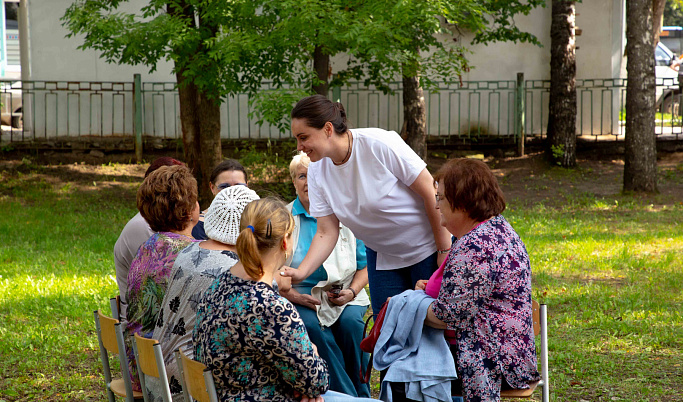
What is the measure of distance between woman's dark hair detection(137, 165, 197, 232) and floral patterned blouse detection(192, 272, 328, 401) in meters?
0.79

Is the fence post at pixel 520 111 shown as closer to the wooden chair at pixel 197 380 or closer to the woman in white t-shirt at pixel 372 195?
the woman in white t-shirt at pixel 372 195

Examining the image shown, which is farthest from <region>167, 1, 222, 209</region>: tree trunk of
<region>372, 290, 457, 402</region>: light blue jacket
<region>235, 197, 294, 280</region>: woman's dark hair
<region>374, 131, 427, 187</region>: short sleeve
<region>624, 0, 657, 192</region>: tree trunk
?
<region>235, 197, 294, 280</region>: woman's dark hair

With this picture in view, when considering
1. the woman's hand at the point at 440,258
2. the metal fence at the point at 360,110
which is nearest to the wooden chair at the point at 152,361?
the woman's hand at the point at 440,258

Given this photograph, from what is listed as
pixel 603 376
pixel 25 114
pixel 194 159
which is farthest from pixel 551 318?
pixel 25 114

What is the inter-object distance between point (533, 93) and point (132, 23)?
29.9 feet

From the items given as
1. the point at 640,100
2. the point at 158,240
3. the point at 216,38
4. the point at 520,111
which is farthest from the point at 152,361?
the point at 520,111

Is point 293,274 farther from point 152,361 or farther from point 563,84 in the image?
point 563,84

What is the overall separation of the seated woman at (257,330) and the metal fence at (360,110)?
38.8ft

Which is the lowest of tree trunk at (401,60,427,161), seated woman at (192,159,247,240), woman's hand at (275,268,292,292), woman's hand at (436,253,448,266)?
woman's hand at (275,268,292,292)

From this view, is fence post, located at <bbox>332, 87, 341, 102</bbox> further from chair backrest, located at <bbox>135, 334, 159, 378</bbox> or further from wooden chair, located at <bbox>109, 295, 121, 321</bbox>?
chair backrest, located at <bbox>135, 334, 159, 378</bbox>

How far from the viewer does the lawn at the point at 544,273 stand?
477 centimetres

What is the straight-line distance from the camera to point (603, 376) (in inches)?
183

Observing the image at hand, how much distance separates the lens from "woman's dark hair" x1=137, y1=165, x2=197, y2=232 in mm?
3201

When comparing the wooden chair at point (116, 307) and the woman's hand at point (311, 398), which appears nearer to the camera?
the woman's hand at point (311, 398)
